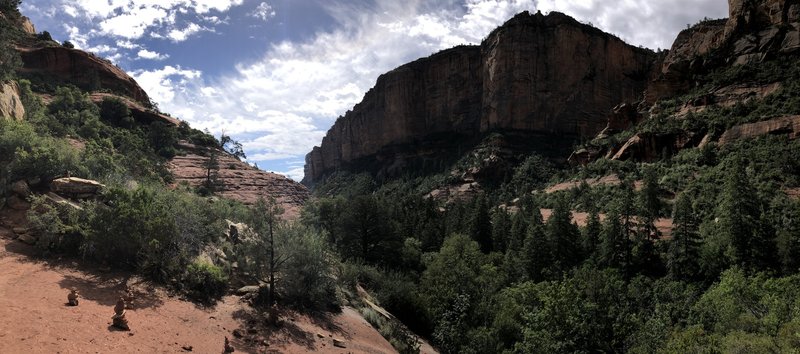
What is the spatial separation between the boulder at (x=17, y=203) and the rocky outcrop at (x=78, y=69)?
38530mm

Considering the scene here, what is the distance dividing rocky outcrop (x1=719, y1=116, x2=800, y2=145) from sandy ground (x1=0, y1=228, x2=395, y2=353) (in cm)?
5545

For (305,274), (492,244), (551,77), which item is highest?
(551,77)

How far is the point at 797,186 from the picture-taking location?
139 ft

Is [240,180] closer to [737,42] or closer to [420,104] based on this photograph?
[737,42]

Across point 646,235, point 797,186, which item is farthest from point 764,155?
point 646,235

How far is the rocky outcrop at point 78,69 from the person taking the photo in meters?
50.5

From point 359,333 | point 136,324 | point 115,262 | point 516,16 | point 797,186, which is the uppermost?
point 516,16

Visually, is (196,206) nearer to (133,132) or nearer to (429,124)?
(133,132)

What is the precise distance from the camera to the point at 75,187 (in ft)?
66.9

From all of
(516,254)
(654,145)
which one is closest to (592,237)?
(516,254)

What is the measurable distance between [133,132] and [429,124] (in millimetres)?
97929

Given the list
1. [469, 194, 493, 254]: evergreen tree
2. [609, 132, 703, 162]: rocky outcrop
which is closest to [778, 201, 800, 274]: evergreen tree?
[469, 194, 493, 254]: evergreen tree

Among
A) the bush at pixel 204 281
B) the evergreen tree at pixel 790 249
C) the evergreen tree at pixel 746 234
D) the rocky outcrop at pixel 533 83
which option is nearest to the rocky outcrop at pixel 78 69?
the bush at pixel 204 281

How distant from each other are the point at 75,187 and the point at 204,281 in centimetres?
786
